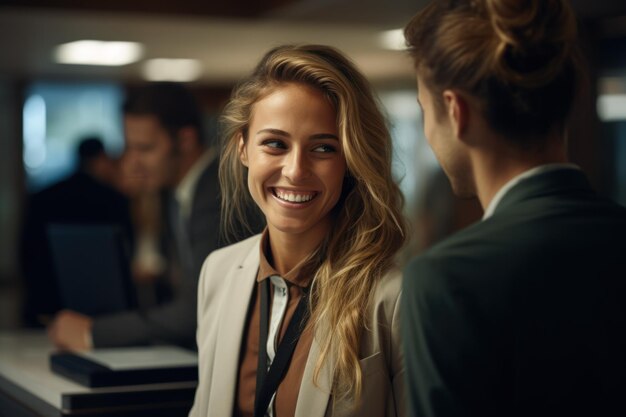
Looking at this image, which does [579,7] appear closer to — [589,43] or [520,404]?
[589,43]

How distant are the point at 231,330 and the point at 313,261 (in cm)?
23

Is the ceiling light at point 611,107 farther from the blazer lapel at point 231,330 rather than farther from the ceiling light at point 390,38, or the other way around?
the blazer lapel at point 231,330

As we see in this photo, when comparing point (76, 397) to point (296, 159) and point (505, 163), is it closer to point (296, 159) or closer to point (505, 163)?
point (296, 159)

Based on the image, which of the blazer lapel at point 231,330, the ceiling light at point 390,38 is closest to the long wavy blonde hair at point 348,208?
the blazer lapel at point 231,330

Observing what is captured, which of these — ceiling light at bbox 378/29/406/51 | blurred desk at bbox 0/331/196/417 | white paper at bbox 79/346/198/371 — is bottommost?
blurred desk at bbox 0/331/196/417

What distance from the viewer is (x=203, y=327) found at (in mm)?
2061

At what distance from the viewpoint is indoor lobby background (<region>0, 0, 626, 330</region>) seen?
6098 mm

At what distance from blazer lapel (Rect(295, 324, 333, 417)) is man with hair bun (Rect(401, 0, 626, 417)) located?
62 cm

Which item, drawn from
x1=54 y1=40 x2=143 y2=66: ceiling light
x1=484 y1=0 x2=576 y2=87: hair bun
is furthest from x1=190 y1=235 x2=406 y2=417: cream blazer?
x1=54 y1=40 x2=143 y2=66: ceiling light

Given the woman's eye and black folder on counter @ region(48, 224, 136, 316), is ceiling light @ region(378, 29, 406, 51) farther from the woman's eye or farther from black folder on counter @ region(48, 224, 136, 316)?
the woman's eye

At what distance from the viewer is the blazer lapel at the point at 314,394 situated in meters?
1.73

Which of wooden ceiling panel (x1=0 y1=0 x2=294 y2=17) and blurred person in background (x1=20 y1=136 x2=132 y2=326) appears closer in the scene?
wooden ceiling panel (x1=0 y1=0 x2=294 y2=17)

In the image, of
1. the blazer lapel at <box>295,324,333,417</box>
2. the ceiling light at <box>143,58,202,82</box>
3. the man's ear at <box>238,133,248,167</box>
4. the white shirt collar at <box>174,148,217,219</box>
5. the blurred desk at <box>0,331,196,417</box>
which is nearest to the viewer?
the blazer lapel at <box>295,324,333,417</box>

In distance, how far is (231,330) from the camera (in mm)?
1928
